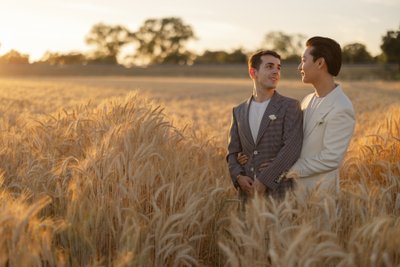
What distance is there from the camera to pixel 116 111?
4082 mm

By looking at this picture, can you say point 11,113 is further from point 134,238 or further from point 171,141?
point 134,238

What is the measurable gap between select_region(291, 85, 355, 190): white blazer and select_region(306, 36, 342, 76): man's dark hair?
174 millimetres

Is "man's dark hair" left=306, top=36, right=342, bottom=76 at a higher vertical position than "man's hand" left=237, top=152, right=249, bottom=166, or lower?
higher

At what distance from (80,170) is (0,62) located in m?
80.5

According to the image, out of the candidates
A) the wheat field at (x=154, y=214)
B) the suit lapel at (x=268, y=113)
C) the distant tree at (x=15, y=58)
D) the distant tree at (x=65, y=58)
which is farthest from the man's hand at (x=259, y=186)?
the distant tree at (x=65, y=58)

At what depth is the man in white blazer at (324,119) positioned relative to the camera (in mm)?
3240

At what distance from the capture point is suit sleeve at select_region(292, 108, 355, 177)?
10.6 ft

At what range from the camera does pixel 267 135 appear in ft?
11.3

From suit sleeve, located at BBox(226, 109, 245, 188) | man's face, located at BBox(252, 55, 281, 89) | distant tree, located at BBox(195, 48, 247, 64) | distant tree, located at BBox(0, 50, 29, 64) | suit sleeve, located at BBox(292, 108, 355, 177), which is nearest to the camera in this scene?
suit sleeve, located at BBox(292, 108, 355, 177)

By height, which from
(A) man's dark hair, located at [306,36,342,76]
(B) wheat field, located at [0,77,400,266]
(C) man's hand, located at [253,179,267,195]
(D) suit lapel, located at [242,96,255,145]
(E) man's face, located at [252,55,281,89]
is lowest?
(C) man's hand, located at [253,179,267,195]

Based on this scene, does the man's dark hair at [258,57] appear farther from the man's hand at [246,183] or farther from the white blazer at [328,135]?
the man's hand at [246,183]

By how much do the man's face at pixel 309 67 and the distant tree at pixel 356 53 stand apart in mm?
63597

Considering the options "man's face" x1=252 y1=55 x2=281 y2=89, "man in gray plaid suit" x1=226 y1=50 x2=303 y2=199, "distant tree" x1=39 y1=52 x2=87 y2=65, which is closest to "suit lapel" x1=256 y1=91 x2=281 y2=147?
"man in gray plaid suit" x1=226 y1=50 x2=303 y2=199

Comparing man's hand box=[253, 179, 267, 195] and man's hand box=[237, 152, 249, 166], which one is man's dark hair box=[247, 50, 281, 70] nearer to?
man's hand box=[237, 152, 249, 166]
